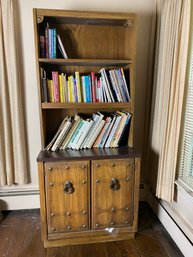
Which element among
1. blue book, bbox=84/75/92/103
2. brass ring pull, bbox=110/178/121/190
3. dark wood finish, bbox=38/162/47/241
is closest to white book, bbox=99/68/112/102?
blue book, bbox=84/75/92/103

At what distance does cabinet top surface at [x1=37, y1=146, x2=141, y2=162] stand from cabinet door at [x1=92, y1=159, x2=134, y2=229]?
4cm

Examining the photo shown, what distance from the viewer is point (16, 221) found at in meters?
1.92

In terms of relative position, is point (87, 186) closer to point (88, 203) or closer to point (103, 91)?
point (88, 203)

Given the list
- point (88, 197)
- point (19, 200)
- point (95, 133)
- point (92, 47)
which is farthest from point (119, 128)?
point (19, 200)

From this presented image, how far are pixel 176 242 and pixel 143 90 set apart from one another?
4.49ft

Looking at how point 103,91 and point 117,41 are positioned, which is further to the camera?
point 117,41

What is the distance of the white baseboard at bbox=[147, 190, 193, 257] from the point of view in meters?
1.46

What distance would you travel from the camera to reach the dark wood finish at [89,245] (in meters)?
1.54

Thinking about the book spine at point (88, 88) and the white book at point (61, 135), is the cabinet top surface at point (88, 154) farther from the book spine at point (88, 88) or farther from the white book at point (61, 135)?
the book spine at point (88, 88)

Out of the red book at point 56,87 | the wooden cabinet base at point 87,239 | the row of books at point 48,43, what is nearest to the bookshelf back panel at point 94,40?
the row of books at point 48,43

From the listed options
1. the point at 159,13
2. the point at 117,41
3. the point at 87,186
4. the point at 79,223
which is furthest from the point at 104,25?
the point at 79,223

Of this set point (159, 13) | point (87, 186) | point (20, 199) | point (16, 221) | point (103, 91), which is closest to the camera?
point (87, 186)

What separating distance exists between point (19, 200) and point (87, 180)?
94cm

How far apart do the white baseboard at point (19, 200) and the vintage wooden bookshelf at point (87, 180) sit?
1.83ft
